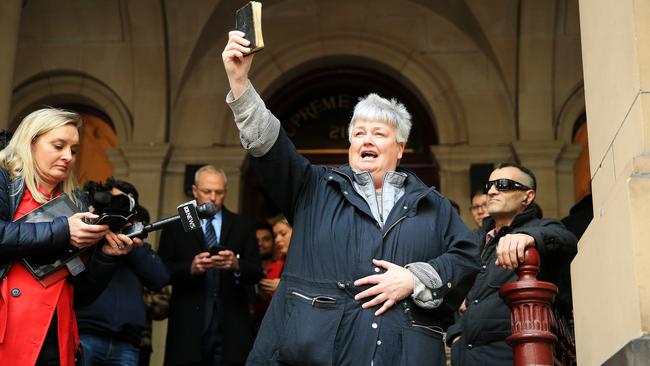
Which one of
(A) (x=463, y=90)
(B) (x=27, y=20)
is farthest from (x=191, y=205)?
(B) (x=27, y=20)

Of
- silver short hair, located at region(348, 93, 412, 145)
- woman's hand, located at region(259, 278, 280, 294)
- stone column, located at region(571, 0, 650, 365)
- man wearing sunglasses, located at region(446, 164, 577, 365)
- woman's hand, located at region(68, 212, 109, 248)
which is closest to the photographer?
stone column, located at region(571, 0, 650, 365)

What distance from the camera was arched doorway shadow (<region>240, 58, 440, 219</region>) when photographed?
38.0 feet

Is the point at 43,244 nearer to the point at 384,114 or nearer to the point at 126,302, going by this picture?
the point at 384,114

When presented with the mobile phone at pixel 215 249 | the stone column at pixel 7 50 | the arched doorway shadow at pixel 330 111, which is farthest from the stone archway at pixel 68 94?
the mobile phone at pixel 215 249

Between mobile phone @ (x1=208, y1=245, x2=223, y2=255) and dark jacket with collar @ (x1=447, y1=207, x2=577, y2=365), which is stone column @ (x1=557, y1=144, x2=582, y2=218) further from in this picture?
dark jacket with collar @ (x1=447, y1=207, x2=577, y2=365)

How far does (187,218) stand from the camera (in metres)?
4.48

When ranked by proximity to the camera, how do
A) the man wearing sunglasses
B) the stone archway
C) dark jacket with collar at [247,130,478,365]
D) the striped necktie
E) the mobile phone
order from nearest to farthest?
dark jacket with collar at [247,130,478,365] → the man wearing sunglasses → the mobile phone → the striped necktie → the stone archway

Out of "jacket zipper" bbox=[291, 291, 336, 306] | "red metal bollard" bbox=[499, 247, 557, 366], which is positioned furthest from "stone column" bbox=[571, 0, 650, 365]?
"jacket zipper" bbox=[291, 291, 336, 306]

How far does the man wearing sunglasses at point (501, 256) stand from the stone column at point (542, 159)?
15.5ft

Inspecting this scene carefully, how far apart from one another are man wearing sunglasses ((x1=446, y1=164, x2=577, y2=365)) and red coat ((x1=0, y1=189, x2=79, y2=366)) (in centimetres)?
203

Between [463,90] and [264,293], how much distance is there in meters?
4.78

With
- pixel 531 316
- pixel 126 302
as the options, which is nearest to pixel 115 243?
pixel 126 302

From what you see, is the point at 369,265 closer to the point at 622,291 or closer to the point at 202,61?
the point at 622,291

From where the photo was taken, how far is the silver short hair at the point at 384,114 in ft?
14.6
